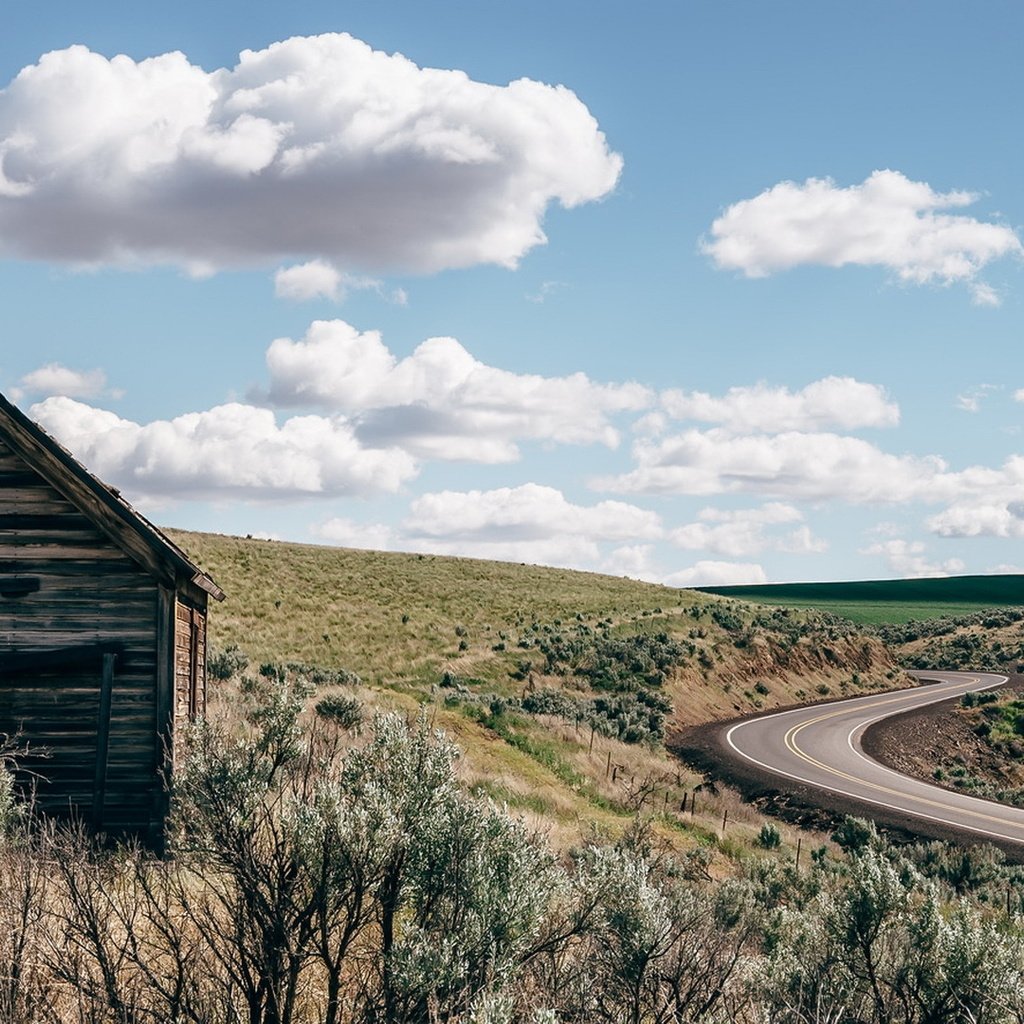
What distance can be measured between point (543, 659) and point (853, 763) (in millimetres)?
18982

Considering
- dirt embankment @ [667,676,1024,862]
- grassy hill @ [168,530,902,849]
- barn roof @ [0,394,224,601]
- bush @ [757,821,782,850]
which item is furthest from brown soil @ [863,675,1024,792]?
barn roof @ [0,394,224,601]

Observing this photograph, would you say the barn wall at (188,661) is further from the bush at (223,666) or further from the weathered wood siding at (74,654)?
the bush at (223,666)

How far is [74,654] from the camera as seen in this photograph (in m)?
13.5

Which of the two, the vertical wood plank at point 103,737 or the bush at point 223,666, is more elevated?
the vertical wood plank at point 103,737

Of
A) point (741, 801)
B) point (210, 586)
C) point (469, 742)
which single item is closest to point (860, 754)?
point (741, 801)

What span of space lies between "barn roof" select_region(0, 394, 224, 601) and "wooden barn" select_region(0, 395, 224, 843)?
0.06 feet

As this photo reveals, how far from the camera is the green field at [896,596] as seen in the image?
112 m

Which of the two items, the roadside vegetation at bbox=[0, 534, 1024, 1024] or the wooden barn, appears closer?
the roadside vegetation at bbox=[0, 534, 1024, 1024]

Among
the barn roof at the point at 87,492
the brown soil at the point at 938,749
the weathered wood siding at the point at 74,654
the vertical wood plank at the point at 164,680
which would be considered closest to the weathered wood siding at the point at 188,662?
the vertical wood plank at the point at 164,680

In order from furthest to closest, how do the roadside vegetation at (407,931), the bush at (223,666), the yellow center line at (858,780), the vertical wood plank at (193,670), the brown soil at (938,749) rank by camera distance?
the brown soil at (938,749)
the yellow center line at (858,780)
the bush at (223,666)
the vertical wood plank at (193,670)
the roadside vegetation at (407,931)

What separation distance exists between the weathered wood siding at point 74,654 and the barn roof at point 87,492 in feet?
0.56

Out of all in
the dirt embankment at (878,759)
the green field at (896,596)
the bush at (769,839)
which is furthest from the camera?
the green field at (896,596)

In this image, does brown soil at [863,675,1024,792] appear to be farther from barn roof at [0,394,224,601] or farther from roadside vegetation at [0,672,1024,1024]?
barn roof at [0,394,224,601]

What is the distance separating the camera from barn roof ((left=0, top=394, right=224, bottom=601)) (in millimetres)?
13477
